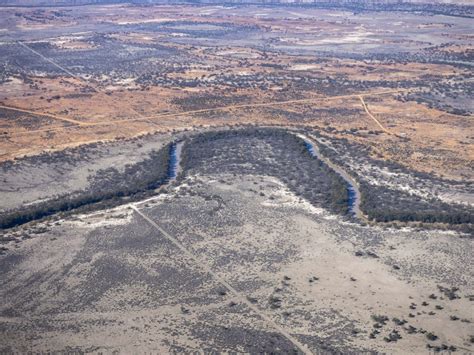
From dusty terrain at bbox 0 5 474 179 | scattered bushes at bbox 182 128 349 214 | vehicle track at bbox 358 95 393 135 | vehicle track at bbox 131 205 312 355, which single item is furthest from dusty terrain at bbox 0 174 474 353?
vehicle track at bbox 358 95 393 135

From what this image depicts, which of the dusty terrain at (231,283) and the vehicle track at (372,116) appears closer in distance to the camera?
the dusty terrain at (231,283)

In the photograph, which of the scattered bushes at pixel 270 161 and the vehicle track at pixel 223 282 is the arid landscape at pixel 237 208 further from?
the scattered bushes at pixel 270 161

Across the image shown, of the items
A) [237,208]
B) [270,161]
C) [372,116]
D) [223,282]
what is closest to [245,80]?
[372,116]

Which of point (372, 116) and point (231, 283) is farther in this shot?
point (372, 116)

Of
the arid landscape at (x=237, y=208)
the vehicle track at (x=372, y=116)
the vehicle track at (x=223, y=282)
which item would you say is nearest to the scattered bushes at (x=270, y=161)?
the arid landscape at (x=237, y=208)

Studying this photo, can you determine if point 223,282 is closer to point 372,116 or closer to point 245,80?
point 372,116

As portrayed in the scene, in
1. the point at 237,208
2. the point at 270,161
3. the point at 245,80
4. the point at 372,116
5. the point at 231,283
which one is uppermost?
the point at 245,80

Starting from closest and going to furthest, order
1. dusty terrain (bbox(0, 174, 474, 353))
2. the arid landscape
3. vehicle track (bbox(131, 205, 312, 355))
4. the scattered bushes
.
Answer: vehicle track (bbox(131, 205, 312, 355))
dusty terrain (bbox(0, 174, 474, 353))
the arid landscape
the scattered bushes

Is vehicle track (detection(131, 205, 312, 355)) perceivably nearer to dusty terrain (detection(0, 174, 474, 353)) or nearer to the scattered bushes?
dusty terrain (detection(0, 174, 474, 353))

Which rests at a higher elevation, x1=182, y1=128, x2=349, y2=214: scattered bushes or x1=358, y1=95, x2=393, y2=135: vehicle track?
x1=358, y1=95, x2=393, y2=135: vehicle track
